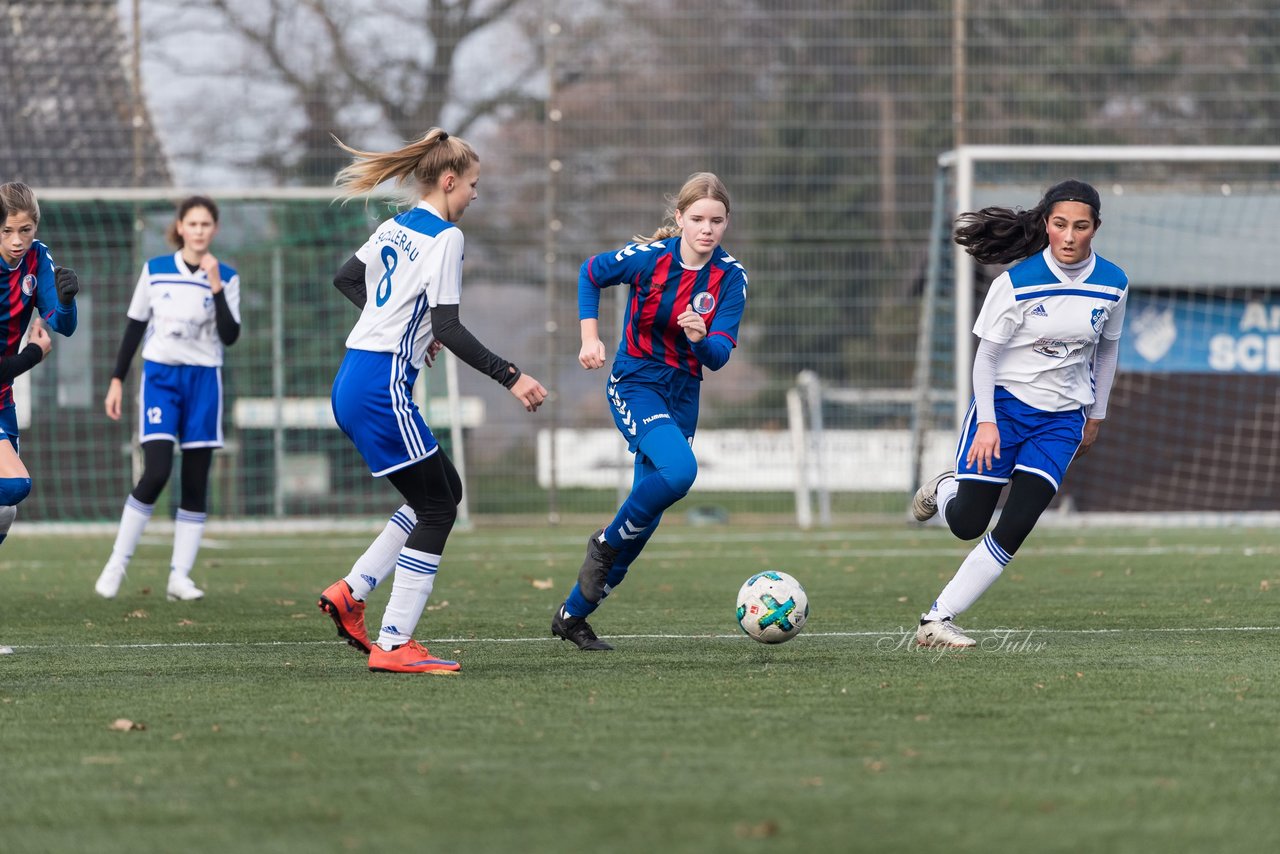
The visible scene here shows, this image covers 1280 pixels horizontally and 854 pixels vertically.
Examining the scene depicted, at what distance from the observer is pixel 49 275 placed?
6484 mm

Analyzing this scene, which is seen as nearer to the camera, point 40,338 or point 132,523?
point 40,338

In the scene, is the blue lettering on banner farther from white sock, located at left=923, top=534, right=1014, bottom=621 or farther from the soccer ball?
the soccer ball

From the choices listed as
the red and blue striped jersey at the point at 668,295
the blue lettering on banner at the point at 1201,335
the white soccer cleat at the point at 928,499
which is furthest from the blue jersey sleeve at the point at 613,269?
the blue lettering on banner at the point at 1201,335

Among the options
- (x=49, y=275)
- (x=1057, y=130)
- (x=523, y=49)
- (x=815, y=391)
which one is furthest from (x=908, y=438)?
(x=49, y=275)

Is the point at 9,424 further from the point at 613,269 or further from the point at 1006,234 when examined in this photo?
the point at 1006,234

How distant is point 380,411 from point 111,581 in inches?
145

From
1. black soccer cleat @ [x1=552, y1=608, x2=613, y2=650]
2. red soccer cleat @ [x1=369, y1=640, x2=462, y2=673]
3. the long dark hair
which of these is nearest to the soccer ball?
black soccer cleat @ [x1=552, y1=608, x2=613, y2=650]

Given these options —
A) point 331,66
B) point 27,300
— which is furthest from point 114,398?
point 331,66

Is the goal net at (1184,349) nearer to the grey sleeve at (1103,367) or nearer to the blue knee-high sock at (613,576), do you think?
the grey sleeve at (1103,367)

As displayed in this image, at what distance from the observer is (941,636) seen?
6.09 metres

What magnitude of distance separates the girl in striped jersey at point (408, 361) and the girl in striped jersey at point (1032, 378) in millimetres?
1776

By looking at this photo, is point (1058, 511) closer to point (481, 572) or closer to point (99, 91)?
point (481, 572)

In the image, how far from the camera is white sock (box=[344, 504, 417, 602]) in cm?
582

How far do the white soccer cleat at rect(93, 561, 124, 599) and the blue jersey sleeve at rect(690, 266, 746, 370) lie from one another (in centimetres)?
390
